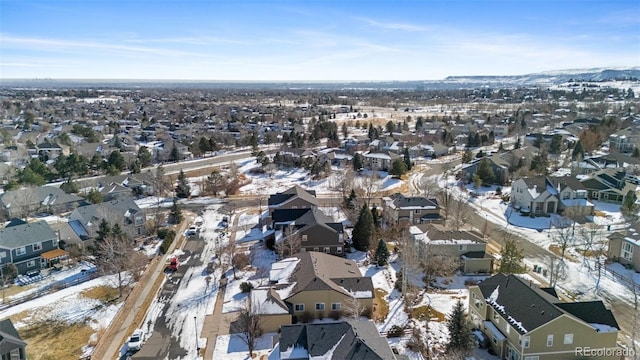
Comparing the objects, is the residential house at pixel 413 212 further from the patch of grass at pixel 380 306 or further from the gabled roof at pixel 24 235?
the gabled roof at pixel 24 235

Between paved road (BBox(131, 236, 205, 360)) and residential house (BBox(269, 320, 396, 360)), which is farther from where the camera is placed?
paved road (BBox(131, 236, 205, 360))

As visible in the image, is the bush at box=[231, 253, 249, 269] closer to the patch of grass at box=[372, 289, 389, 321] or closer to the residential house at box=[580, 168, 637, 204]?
the patch of grass at box=[372, 289, 389, 321]

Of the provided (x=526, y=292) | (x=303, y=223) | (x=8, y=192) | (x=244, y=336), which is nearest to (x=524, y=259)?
(x=526, y=292)

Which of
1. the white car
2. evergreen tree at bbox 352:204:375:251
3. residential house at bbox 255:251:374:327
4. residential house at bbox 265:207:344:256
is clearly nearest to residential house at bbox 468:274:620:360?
residential house at bbox 255:251:374:327

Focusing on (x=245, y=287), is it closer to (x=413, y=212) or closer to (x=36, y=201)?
(x=413, y=212)

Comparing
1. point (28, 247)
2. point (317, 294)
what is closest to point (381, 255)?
point (317, 294)

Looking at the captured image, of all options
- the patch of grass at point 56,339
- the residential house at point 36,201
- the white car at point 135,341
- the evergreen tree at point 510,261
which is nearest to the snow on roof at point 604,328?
the evergreen tree at point 510,261

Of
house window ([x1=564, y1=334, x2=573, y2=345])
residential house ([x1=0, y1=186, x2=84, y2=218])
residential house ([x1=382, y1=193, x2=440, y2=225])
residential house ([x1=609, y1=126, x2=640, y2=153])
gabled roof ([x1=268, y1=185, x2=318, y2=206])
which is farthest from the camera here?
residential house ([x1=609, y1=126, x2=640, y2=153])

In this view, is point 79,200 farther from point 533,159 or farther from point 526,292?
point 533,159
